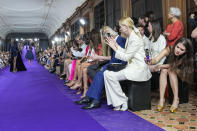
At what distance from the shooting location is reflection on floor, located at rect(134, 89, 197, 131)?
8.58ft

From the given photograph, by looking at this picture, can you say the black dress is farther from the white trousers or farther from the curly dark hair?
the curly dark hair

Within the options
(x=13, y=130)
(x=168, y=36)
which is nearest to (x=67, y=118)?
(x=13, y=130)

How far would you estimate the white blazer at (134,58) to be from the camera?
3.25m

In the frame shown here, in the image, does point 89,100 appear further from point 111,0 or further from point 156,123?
point 111,0

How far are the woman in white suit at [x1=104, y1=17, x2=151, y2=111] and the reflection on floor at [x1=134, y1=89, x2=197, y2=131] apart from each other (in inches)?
14.9

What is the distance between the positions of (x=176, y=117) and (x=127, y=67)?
99 cm

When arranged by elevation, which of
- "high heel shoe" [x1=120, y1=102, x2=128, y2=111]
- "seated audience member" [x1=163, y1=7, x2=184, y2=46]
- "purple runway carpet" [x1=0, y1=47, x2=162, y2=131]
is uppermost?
"seated audience member" [x1=163, y1=7, x2=184, y2=46]

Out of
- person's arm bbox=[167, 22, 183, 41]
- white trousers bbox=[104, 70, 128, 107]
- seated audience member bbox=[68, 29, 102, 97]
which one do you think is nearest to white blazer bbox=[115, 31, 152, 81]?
white trousers bbox=[104, 70, 128, 107]

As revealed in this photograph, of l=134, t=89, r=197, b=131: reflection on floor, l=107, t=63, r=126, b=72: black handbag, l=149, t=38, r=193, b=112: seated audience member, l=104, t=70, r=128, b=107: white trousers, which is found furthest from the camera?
l=107, t=63, r=126, b=72: black handbag

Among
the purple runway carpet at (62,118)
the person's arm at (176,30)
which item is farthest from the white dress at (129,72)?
the person's arm at (176,30)

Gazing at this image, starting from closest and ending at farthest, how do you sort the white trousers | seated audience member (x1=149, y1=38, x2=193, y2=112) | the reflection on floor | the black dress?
the reflection on floor → seated audience member (x1=149, y1=38, x2=193, y2=112) → the white trousers → the black dress

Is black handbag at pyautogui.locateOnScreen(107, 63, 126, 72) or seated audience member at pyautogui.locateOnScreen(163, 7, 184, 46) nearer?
black handbag at pyautogui.locateOnScreen(107, 63, 126, 72)

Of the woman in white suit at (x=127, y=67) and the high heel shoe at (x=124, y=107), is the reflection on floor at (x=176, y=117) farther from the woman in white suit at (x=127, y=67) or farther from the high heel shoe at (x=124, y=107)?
the woman in white suit at (x=127, y=67)

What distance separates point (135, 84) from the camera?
11.1 ft
